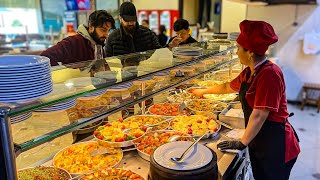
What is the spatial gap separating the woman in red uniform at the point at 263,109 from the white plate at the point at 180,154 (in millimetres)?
412

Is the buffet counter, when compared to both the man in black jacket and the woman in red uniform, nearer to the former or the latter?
the woman in red uniform

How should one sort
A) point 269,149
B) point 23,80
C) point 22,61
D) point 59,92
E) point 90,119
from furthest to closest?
point 269,149, point 90,119, point 59,92, point 22,61, point 23,80

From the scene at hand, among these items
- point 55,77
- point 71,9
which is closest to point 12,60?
point 55,77

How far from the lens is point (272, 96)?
178 cm

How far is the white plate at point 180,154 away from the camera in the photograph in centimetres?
136

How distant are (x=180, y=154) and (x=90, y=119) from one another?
1.65 feet

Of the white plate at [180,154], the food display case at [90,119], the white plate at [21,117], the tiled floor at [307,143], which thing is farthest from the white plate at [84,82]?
the tiled floor at [307,143]

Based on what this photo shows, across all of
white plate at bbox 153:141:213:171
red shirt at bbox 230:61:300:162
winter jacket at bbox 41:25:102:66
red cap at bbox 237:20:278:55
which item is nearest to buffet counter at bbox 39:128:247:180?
white plate at bbox 153:141:213:171

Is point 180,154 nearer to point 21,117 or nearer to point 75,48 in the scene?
Answer: point 21,117

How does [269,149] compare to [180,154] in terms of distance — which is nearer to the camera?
[180,154]

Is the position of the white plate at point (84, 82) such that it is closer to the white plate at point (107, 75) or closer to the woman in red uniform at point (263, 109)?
the white plate at point (107, 75)

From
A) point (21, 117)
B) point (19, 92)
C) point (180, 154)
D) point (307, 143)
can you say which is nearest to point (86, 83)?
point (21, 117)

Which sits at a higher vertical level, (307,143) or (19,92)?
(19,92)

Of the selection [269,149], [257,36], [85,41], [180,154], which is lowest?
[269,149]
